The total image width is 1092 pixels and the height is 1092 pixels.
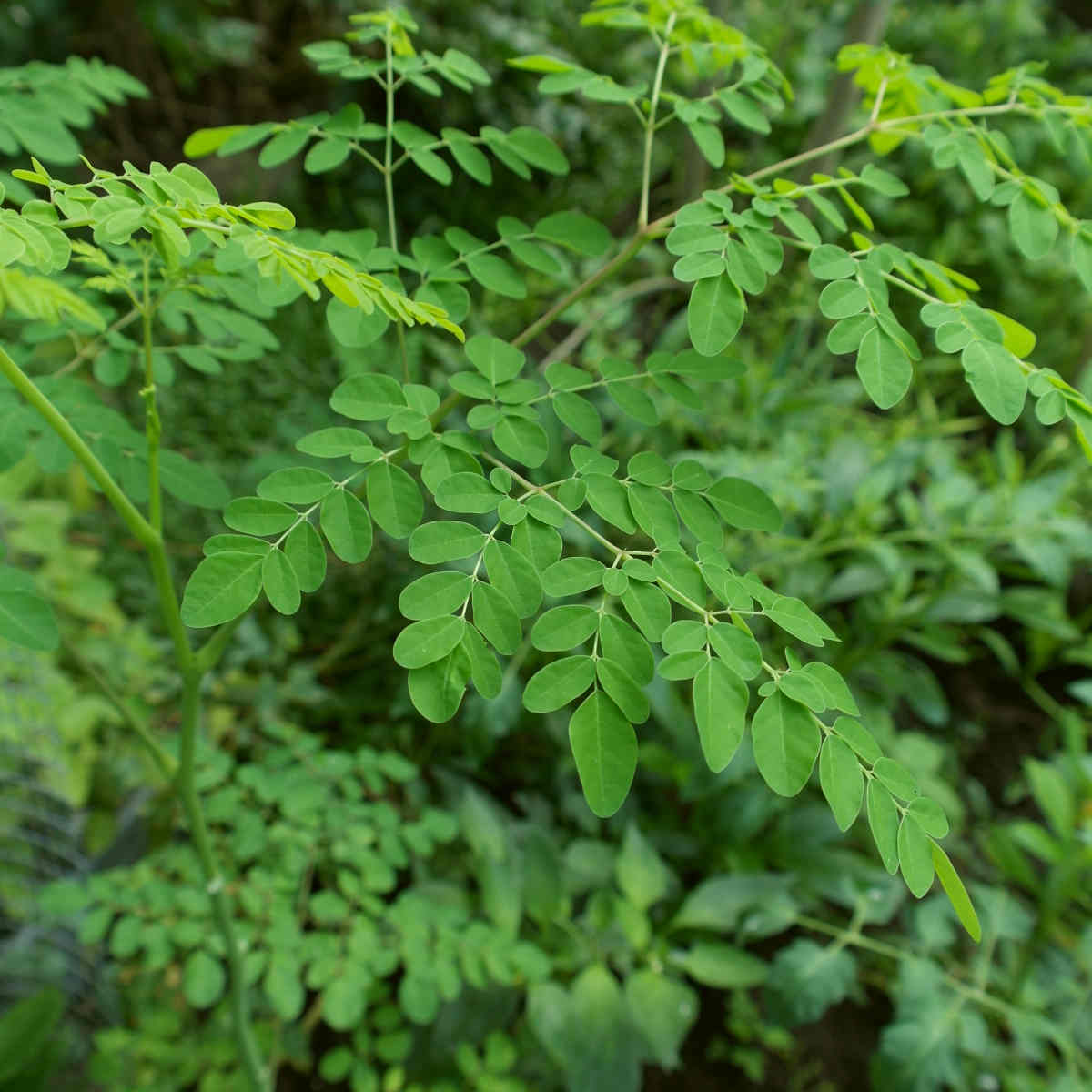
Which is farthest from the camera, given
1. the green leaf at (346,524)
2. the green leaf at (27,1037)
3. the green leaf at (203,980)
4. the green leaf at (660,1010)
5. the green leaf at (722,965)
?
the green leaf at (722,965)

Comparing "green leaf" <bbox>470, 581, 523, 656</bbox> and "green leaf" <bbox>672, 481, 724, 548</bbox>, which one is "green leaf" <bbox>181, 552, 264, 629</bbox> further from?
"green leaf" <bbox>672, 481, 724, 548</bbox>

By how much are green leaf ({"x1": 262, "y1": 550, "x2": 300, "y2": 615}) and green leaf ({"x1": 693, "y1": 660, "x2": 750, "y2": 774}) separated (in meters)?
0.31

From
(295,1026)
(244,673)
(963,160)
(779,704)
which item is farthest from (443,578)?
(244,673)

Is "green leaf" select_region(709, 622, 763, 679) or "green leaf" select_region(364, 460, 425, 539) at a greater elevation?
"green leaf" select_region(364, 460, 425, 539)

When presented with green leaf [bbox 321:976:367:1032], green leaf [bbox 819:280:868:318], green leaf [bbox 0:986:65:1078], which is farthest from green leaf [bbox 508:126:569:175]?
green leaf [bbox 0:986:65:1078]

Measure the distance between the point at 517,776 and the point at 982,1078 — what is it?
1122mm

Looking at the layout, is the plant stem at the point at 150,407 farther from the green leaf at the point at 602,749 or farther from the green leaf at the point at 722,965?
the green leaf at the point at 722,965

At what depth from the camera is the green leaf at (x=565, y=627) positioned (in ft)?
2.16

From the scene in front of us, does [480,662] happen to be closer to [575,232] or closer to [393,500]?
[393,500]

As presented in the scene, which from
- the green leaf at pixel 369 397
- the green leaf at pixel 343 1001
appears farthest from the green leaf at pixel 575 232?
the green leaf at pixel 343 1001

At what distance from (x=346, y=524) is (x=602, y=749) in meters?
0.28

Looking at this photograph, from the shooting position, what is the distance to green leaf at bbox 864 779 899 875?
61cm

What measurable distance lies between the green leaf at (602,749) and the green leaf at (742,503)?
0.24 metres

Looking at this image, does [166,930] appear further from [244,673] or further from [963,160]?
[963,160]
